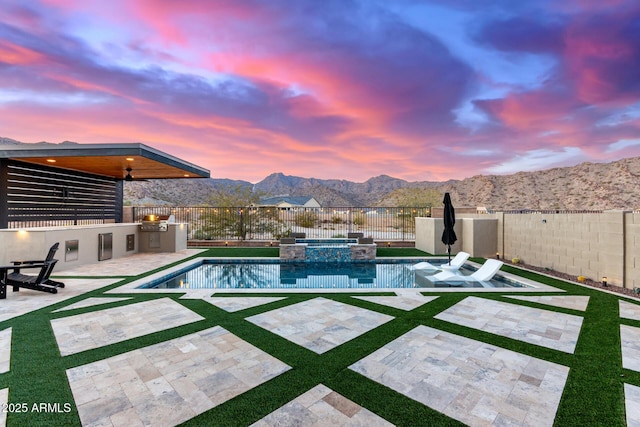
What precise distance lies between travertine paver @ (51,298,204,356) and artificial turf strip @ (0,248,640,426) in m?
0.15

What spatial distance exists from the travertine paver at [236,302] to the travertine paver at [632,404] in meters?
4.52

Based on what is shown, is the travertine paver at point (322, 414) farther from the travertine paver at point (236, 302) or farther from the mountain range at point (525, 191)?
the mountain range at point (525, 191)

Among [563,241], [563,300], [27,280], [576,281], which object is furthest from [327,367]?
[563,241]

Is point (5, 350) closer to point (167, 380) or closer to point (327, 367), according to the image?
point (167, 380)

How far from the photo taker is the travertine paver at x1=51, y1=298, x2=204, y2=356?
11.6 feet

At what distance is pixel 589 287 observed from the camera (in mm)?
6246

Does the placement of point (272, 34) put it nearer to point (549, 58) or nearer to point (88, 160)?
point (88, 160)

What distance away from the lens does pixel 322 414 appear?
7.26 feet

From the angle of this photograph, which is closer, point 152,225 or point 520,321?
point 520,321

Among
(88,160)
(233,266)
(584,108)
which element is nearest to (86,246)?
(88,160)

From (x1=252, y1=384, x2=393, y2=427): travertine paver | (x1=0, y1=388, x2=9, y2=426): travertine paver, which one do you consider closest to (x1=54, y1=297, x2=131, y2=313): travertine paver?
(x1=0, y1=388, x2=9, y2=426): travertine paver

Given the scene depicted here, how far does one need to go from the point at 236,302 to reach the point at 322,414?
11.1 ft

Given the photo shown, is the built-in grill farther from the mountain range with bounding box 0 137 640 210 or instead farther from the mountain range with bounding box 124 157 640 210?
the mountain range with bounding box 124 157 640 210

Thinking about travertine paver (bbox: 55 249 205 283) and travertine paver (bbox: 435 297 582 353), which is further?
travertine paver (bbox: 55 249 205 283)
